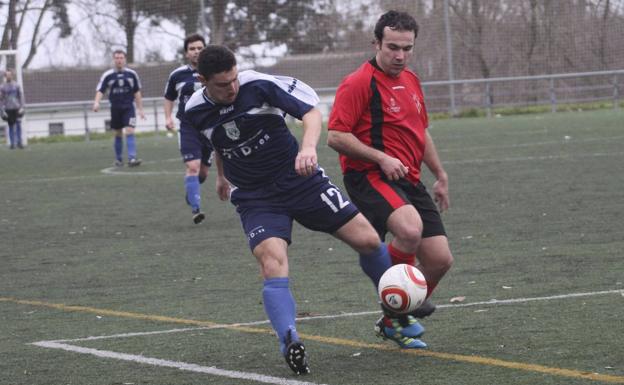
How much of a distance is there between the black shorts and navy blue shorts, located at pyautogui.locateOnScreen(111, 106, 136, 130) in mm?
16085

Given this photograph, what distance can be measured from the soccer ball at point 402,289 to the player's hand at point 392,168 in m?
0.50

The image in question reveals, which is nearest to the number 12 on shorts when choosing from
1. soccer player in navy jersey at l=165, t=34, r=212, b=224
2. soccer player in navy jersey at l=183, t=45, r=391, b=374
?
soccer player in navy jersey at l=183, t=45, r=391, b=374

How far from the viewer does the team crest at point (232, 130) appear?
6123 mm

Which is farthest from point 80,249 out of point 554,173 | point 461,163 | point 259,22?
point 259,22

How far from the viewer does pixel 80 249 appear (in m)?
11.5

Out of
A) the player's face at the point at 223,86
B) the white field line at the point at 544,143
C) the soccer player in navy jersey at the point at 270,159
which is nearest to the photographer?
the player's face at the point at 223,86

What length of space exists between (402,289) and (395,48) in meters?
1.31

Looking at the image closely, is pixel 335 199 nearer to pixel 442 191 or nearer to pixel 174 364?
pixel 442 191

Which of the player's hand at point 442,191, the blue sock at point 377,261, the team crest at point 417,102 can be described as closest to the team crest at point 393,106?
the team crest at point 417,102

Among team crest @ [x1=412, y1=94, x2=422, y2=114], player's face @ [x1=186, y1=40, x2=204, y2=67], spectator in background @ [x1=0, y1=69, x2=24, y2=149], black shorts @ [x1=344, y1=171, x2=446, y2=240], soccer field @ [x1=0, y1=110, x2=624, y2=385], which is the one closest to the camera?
soccer field @ [x1=0, y1=110, x2=624, y2=385]

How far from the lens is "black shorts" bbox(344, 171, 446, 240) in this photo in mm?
6402

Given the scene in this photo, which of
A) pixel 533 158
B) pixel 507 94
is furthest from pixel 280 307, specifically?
pixel 507 94

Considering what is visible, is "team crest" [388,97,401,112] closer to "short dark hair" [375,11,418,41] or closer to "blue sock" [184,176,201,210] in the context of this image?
"short dark hair" [375,11,418,41]

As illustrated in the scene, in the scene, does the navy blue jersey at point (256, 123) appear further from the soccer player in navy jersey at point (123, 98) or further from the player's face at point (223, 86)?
the soccer player in navy jersey at point (123, 98)
